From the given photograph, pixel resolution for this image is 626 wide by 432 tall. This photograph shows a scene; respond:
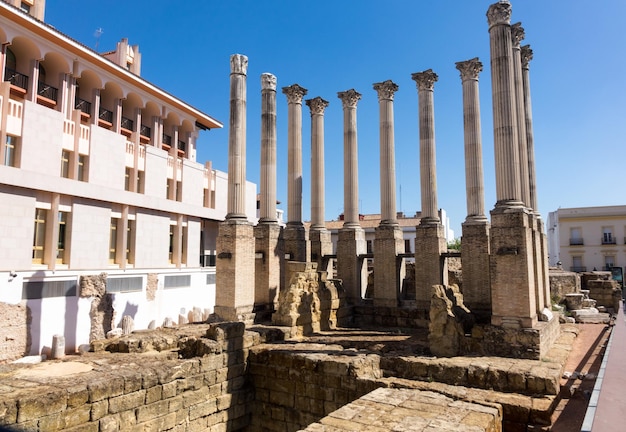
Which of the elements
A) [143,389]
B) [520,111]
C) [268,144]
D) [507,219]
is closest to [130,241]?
[268,144]

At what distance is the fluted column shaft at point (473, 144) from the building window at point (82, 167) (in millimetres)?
17076

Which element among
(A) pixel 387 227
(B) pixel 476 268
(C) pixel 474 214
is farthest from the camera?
(A) pixel 387 227

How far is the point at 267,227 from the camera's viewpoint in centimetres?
1983

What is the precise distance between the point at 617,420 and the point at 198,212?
86.3ft

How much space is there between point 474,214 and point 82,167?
57.8 feet

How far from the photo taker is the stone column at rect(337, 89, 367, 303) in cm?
2048

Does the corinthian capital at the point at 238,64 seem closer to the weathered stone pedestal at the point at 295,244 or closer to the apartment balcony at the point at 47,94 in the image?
the weathered stone pedestal at the point at 295,244

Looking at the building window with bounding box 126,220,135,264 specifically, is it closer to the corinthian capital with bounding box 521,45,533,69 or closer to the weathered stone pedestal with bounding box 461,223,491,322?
the weathered stone pedestal with bounding box 461,223,491,322

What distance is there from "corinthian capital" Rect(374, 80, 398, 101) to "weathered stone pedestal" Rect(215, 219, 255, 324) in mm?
9042

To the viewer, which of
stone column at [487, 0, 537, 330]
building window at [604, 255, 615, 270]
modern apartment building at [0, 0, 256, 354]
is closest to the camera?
stone column at [487, 0, 537, 330]

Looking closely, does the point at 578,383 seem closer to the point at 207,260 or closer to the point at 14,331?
the point at 14,331

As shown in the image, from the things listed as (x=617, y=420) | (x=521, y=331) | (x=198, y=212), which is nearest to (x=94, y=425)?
(x=617, y=420)

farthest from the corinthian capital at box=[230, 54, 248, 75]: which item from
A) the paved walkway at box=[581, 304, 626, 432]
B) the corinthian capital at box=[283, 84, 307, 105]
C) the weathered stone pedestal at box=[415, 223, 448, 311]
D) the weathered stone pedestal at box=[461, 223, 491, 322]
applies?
the paved walkway at box=[581, 304, 626, 432]

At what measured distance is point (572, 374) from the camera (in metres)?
10.8
